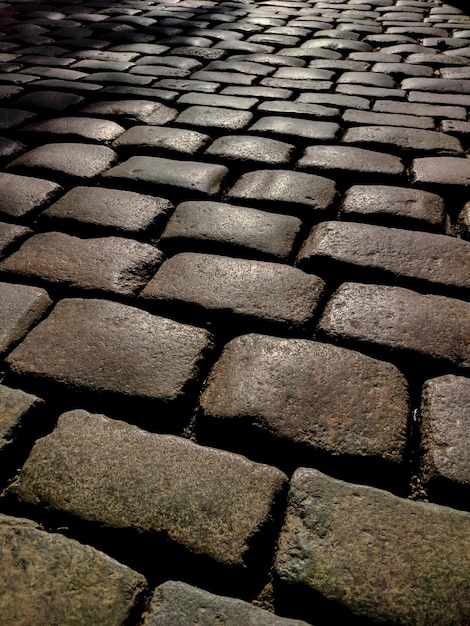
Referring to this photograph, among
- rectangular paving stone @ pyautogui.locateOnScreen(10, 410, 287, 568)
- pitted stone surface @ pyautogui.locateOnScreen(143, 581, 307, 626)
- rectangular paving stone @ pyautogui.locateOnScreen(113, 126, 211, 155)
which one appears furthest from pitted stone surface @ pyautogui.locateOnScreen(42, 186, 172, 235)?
pitted stone surface @ pyautogui.locateOnScreen(143, 581, 307, 626)

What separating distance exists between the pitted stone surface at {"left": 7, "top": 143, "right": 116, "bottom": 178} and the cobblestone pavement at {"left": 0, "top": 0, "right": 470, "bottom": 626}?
0.01 metres

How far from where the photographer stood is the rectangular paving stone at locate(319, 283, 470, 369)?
53.1 inches

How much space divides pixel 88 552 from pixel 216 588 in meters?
0.24

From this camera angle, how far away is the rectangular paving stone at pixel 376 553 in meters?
0.89

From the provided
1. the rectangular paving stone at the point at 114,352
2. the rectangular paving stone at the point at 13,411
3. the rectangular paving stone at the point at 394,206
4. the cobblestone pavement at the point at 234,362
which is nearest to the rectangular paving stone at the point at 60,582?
the cobblestone pavement at the point at 234,362

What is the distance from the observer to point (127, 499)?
1.03 meters

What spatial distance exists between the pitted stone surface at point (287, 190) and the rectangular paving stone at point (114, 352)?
2.37ft

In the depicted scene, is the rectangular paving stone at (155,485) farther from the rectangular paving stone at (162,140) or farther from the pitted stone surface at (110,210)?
the rectangular paving stone at (162,140)

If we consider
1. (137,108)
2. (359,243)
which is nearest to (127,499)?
(359,243)

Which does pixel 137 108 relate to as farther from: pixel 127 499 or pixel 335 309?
pixel 127 499

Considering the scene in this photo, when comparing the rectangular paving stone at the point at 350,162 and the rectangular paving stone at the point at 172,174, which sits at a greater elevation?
Result: the rectangular paving stone at the point at 172,174

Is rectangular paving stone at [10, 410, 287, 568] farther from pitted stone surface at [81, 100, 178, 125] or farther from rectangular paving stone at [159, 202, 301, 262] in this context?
pitted stone surface at [81, 100, 178, 125]

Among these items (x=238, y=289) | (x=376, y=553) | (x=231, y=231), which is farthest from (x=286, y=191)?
(x=376, y=553)

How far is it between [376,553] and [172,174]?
5.22 ft
